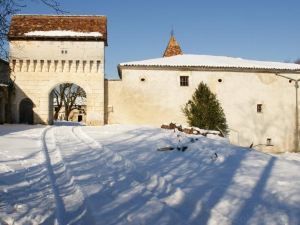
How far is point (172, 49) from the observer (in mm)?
39594

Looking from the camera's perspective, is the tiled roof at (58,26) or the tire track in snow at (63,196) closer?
the tire track in snow at (63,196)

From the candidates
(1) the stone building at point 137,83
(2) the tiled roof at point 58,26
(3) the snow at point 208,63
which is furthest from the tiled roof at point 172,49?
(2) the tiled roof at point 58,26

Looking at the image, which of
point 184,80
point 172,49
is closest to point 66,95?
point 172,49

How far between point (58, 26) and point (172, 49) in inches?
553

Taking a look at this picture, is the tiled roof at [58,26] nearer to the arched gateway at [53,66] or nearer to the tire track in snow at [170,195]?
the arched gateway at [53,66]

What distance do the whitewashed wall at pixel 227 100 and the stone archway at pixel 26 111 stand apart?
5703 millimetres

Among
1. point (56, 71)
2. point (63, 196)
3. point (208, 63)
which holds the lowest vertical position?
point (63, 196)

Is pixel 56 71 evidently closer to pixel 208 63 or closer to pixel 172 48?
pixel 208 63

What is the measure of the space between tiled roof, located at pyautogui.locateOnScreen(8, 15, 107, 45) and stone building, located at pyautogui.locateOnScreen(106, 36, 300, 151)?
3392 millimetres

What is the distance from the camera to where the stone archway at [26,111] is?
28266 millimetres

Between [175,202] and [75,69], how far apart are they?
2335 centimetres

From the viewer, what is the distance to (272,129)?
98.8 feet

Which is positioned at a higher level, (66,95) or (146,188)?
(66,95)

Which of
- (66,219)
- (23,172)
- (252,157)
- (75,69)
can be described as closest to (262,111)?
(75,69)
